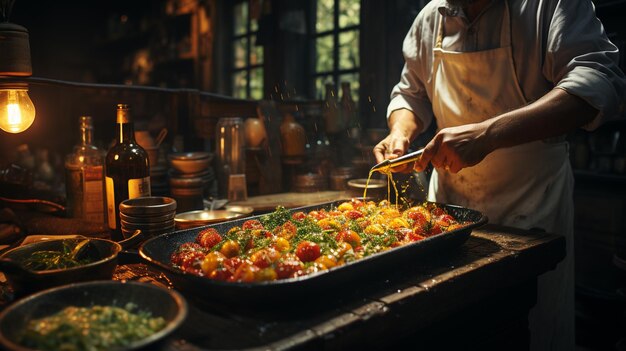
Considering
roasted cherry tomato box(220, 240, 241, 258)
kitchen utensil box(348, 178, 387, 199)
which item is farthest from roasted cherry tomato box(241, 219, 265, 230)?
kitchen utensil box(348, 178, 387, 199)

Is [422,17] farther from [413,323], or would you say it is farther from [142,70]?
[142,70]

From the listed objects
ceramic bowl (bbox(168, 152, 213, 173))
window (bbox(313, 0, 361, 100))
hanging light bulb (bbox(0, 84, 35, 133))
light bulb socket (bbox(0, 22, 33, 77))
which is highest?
window (bbox(313, 0, 361, 100))

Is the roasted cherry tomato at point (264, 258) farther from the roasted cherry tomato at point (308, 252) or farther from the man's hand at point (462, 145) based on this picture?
the man's hand at point (462, 145)

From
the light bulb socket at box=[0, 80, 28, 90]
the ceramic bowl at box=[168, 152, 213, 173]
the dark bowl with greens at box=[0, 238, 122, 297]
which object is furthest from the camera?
the ceramic bowl at box=[168, 152, 213, 173]

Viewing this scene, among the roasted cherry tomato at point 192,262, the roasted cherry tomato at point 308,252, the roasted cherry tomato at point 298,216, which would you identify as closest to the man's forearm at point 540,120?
the roasted cherry tomato at point 298,216

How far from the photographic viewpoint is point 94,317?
119 cm

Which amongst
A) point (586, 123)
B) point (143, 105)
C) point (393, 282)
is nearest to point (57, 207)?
point (143, 105)

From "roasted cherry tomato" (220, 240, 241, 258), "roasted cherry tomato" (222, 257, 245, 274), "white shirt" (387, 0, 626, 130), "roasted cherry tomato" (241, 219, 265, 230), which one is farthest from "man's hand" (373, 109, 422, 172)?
"roasted cherry tomato" (222, 257, 245, 274)

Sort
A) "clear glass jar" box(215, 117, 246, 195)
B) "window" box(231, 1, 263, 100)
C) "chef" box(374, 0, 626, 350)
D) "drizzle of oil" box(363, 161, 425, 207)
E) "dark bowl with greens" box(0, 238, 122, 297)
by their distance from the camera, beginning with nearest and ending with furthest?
"dark bowl with greens" box(0, 238, 122, 297), "chef" box(374, 0, 626, 350), "drizzle of oil" box(363, 161, 425, 207), "clear glass jar" box(215, 117, 246, 195), "window" box(231, 1, 263, 100)

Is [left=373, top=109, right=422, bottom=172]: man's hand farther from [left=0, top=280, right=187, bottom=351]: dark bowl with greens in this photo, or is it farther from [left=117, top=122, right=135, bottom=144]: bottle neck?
[left=0, top=280, right=187, bottom=351]: dark bowl with greens

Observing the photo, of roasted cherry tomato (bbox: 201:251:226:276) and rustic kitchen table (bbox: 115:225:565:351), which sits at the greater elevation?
roasted cherry tomato (bbox: 201:251:226:276)

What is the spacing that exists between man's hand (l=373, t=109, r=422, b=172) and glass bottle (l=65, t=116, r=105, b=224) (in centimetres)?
158

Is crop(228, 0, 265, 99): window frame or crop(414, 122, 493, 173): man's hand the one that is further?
crop(228, 0, 265, 99): window frame

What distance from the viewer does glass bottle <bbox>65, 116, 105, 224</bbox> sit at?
2.57 meters
